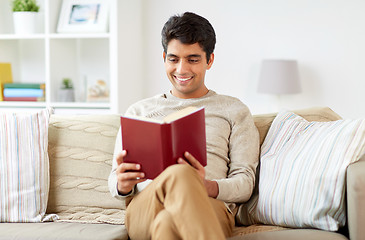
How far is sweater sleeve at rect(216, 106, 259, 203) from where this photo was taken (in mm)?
1891

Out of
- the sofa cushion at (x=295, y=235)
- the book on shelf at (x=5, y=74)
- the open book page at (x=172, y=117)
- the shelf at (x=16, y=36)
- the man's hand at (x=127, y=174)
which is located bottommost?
the sofa cushion at (x=295, y=235)

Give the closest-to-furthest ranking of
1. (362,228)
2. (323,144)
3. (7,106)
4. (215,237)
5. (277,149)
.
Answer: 1. (215,237)
2. (362,228)
3. (323,144)
4. (277,149)
5. (7,106)

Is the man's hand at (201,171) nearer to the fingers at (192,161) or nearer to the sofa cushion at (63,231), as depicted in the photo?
the fingers at (192,161)

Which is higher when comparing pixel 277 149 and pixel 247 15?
pixel 247 15

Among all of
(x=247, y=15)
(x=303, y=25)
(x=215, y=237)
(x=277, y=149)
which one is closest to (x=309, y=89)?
(x=303, y=25)

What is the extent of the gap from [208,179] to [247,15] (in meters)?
2.26

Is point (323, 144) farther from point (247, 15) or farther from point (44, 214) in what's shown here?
point (247, 15)

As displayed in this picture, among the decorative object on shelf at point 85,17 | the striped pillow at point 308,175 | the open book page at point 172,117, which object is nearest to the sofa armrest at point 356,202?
the striped pillow at point 308,175

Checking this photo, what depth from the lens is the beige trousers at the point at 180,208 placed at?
1.45 meters

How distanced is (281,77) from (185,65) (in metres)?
Answer: 1.82

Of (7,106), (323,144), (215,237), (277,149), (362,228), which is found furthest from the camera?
(7,106)

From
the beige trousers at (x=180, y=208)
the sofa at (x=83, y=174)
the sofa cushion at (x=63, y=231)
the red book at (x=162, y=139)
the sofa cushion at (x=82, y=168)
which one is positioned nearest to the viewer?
the beige trousers at (x=180, y=208)

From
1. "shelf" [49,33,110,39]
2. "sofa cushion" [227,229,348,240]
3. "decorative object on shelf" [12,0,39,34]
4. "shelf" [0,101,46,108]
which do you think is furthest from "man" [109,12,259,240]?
"decorative object on shelf" [12,0,39,34]

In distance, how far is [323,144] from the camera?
1875 mm
